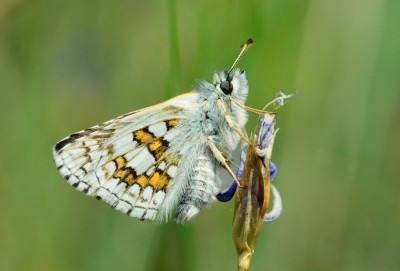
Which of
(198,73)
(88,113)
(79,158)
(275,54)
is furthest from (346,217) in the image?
(79,158)

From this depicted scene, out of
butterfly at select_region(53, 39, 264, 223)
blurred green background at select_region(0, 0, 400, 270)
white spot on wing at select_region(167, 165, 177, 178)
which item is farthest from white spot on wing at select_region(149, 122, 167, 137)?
blurred green background at select_region(0, 0, 400, 270)

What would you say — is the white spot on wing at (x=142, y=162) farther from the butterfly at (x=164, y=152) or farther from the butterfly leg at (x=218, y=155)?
the butterfly leg at (x=218, y=155)

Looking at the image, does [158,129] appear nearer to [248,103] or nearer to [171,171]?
[171,171]

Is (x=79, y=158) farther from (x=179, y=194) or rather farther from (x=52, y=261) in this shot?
(x=52, y=261)

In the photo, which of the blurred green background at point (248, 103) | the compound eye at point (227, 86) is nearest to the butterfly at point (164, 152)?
the compound eye at point (227, 86)

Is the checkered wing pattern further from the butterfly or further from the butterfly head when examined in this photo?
the butterfly head

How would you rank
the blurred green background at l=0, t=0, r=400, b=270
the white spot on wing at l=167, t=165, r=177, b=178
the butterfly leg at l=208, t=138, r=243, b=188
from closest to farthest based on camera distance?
the butterfly leg at l=208, t=138, r=243, b=188 → the white spot on wing at l=167, t=165, r=177, b=178 → the blurred green background at l=0, t=0, r=400, b=270
